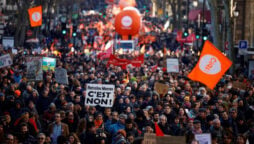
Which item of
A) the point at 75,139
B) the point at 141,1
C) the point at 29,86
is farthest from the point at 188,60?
the point at 141,1

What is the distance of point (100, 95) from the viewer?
16469mm

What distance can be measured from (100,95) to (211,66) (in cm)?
308

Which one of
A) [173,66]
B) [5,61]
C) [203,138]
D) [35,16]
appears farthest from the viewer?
[35,16]

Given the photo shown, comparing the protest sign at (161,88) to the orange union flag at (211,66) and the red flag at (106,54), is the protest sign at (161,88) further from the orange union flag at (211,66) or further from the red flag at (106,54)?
the red flag at (106,54)

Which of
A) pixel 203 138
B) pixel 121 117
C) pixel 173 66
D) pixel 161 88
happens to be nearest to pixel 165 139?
pixel 203 138

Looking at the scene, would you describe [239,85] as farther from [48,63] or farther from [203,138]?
[203,138]

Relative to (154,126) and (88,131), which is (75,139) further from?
(154,126)

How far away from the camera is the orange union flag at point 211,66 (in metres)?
18.2

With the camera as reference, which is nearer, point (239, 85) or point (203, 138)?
point (203, 138)

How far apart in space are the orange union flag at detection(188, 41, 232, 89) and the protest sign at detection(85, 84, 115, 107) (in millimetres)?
2729

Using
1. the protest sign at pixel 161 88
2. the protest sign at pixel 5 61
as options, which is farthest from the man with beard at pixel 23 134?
the protest sign at pixel 5 61

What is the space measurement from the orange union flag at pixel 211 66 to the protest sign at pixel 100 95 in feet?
8.95

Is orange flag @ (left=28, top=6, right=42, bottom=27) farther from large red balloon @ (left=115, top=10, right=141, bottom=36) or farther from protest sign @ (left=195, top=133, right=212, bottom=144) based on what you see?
protest sign @ (left=195, top=133, right=212, bottom=144)

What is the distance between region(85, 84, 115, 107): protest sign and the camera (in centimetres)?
1631
